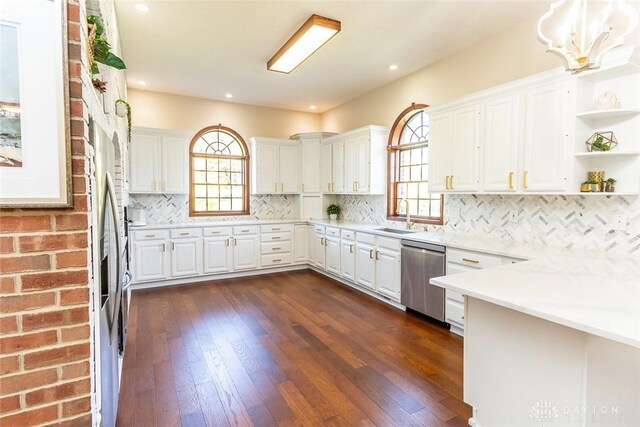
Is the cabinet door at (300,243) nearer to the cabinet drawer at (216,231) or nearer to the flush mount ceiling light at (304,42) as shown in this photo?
the cabinet drawer at (216,231)

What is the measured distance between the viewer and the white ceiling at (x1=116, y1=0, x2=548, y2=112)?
2977mm

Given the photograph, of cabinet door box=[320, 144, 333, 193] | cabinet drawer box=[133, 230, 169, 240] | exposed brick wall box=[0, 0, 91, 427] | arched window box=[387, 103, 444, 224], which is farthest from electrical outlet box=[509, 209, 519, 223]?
cabinet drawer box=[133, 230, 169, 240]

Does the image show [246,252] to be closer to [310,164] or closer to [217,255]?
[217,255]

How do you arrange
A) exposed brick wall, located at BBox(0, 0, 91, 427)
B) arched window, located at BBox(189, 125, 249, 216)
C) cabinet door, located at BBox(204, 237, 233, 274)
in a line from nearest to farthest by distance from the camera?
exposed brick wall, located at BBox(0, 0, 91, 427), cabinet door, located at BBox(204, 237, 233, 274), arched window, located at BBox(189, 125, 249, 216)

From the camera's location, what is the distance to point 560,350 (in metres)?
1.47

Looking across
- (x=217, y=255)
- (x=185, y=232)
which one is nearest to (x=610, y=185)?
(x=217, y=255)

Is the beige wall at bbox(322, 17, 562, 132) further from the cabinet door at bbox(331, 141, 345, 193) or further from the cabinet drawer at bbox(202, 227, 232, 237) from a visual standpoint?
the cabinet drawer at bbox(202, 227, 232, 237)

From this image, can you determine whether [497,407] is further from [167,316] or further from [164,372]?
[167,316]

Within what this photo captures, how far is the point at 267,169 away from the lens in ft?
19.4

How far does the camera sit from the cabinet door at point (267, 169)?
585cm

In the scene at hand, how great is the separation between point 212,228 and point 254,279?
1065 mm

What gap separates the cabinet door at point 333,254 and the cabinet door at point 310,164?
49.3 inches

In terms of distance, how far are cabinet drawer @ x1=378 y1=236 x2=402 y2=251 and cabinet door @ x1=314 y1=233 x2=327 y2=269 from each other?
1.46 m

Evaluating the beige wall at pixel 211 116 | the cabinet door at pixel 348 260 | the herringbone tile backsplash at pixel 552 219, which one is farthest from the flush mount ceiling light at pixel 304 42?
the cabinet door at pixel 348 260
